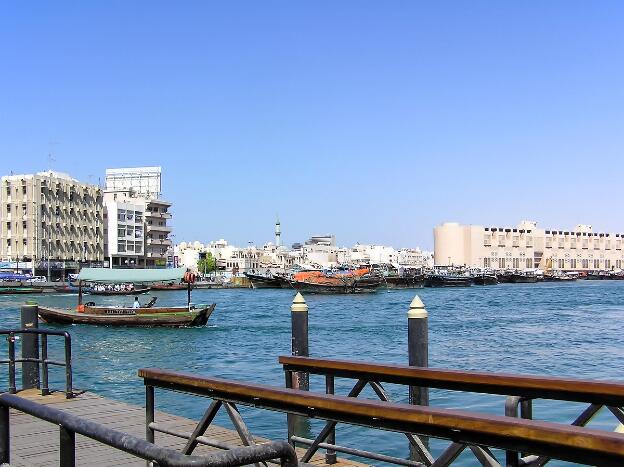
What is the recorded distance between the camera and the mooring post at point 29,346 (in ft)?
37.6

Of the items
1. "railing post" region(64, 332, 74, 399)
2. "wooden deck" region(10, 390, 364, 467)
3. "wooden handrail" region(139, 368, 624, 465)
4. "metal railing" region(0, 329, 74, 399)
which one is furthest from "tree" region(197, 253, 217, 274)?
"wooden handrail" region(139, 368, 624, 465)

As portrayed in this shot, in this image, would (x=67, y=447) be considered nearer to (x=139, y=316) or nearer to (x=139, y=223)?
(x=139, y=316)

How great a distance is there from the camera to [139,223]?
12006cm

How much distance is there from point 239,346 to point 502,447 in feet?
90.3

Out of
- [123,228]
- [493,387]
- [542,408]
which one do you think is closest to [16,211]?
[123,228]

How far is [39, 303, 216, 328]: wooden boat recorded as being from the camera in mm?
40594

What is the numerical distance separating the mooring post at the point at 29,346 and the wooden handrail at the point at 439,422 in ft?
21.0

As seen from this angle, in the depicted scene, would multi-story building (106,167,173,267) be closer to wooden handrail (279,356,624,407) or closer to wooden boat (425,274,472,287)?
wooden boat (425,274,472,287)

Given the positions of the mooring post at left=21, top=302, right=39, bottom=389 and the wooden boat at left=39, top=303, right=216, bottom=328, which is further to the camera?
the wooden boat at left=39, top=303, right=216, bottom=328

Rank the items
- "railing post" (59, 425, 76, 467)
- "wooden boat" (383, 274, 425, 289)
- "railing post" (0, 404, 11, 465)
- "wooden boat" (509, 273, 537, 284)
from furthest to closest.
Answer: "wooden boat" (509, 273, 537, 284) < "wooden boat" (383, 274, 425, 289) < "railing post" (0, 404, 11, 465) < "railing post" (59, 425, 76, 467)

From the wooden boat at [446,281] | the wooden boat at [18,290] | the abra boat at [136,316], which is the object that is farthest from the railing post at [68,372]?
the wooden boat at [446,281]

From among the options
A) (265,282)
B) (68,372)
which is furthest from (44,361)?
(265,282)

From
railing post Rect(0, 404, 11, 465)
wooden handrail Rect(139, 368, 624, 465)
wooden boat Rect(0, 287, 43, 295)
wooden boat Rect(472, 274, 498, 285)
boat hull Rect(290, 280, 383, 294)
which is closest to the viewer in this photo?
wooden handrail Rect(139, 368, 624, 465)

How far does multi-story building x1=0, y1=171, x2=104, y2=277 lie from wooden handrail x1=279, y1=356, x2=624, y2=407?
100m
